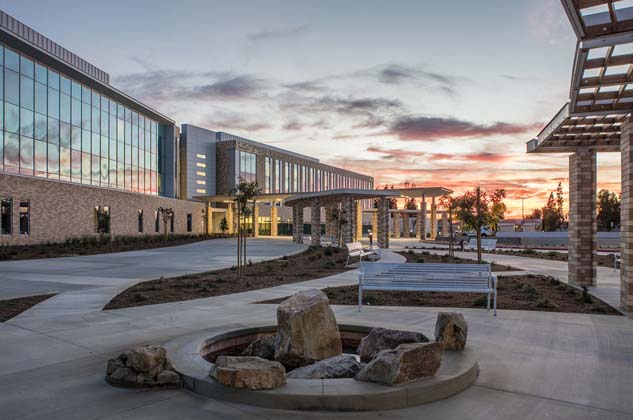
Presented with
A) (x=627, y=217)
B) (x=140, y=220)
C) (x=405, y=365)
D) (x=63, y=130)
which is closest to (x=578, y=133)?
(x=627, y=217)

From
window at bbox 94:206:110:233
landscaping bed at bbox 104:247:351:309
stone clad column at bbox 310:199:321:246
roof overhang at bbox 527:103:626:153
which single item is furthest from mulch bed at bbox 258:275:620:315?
window at bbox 94:206:110:233

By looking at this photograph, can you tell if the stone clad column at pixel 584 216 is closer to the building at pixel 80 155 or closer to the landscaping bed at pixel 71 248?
the landscaping bed at pixel 71 248

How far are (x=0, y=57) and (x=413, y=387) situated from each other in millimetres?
36952

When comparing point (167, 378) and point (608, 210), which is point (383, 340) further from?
point (608, 210)

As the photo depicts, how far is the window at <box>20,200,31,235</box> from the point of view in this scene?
30911 mm

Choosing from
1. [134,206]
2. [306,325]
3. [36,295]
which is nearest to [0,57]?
[134,206]

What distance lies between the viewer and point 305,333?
5410 mm

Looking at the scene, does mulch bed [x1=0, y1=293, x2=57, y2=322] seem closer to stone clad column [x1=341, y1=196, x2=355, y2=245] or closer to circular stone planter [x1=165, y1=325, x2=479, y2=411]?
circular stone planter [x1=165, y1=325, x2=479, y2=411]

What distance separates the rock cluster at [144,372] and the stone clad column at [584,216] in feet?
39.0

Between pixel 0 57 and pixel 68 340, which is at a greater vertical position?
pixel 0 57

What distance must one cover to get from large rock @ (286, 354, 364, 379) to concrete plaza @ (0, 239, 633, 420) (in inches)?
34.7

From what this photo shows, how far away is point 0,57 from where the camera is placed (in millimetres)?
31188

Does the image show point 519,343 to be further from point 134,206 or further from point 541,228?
point 541,228

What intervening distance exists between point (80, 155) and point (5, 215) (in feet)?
37.5
